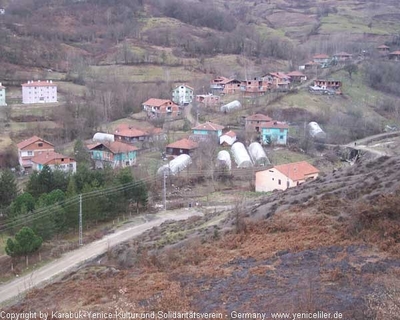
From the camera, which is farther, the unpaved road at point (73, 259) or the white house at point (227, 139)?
the white house at point (227, 139)

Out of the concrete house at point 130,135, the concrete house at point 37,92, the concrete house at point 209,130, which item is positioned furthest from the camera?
the concrete house at point 37,92

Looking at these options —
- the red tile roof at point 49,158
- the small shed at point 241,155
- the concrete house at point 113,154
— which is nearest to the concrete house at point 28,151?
the red tile roof at point 49,158

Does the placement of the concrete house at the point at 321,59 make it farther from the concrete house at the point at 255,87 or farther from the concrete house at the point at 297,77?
the concrete house at the point at 255,87

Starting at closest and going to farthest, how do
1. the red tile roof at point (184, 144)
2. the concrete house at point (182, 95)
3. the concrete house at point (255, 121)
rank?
the red tile roof at point (184, 144), the concrete house at point (255, 121), the concrete house at point (182, 95)

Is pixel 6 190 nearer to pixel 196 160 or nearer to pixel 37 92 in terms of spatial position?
pixel 196 160

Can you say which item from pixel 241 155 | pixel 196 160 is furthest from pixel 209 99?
pixel 196 160

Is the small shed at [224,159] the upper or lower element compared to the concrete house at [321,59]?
lower
